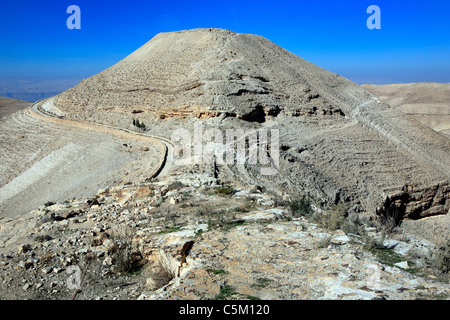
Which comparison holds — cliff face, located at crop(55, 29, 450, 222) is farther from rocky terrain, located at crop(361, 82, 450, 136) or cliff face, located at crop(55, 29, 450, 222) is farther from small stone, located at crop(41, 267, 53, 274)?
rocky terrain, located at crop(361, 82, 450, 136)

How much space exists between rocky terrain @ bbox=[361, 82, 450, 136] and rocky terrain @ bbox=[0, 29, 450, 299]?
24.3m

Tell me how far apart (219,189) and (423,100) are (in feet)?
163

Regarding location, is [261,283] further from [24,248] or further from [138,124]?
[138,124]

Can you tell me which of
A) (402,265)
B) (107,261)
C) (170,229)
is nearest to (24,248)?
(107,261)

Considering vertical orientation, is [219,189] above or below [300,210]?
above

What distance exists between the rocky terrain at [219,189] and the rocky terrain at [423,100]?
79.7 ft

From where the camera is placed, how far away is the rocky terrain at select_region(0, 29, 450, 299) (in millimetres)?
5023

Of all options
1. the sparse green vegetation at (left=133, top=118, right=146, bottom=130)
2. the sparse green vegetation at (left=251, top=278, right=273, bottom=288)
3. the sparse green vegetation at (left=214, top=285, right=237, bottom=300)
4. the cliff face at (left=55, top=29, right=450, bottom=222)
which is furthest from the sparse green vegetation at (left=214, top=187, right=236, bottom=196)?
the sparse green vegetation at (left=133, top=118, right=146, bottom=130)

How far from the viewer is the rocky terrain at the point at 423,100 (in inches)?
1718

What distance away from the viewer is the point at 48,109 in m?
26.1

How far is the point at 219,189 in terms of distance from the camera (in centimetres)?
895

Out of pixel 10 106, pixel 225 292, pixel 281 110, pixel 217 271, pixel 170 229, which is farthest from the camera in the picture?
pixel 10 106

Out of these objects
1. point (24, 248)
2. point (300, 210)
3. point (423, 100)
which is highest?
point (423, 100)

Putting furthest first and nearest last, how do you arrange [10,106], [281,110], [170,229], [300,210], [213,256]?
[10,106] → [281,110] → [300,210] → [170,229] → [213,256]
